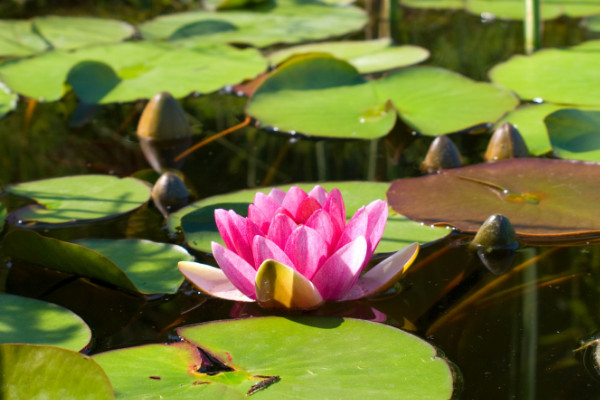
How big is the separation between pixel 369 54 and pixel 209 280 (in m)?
2.25

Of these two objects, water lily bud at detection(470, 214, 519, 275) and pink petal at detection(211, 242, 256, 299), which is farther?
water lily bud at detection(470, 214, 519, 275)

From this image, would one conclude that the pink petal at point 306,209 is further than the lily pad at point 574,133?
No

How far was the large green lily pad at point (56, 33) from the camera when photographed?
4.06m

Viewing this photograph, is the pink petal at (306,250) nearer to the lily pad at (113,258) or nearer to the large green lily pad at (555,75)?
the lily pad at (113,258)

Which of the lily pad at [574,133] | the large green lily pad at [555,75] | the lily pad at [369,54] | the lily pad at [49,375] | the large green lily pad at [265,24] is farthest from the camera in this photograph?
the large green lily pad at [265,24]

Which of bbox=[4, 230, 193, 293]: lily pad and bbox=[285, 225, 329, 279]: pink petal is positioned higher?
bbox=[285, 225, 329, 279]: pink petal

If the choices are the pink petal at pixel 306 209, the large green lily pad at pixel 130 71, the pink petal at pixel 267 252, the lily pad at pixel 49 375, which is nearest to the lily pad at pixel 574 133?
the pink petal at pixel 306 209

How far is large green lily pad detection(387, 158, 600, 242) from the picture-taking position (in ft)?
6.10

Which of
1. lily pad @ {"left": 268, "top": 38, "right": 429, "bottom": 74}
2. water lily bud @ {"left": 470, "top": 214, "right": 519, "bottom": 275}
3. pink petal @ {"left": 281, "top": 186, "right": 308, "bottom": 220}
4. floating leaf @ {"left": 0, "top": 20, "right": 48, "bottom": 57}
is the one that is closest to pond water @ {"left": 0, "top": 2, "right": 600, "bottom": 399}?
water lily bud @ {"left": 470, "top": 214, "right": 519, "bottom": 275}

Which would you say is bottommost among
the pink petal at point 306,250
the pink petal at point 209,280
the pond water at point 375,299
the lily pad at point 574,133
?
the pond water at point 375,299

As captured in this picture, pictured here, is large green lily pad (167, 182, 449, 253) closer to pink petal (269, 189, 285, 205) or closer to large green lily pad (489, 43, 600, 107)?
pink petal (269, 189, 285, 205)

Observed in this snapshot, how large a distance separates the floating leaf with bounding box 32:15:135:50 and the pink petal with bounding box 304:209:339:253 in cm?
295

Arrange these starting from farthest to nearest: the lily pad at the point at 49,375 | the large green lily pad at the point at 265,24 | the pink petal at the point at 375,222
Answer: the large green lily pad at the point at 265,24
the pink petal at the point at 375,222
the lily pad at the point at 49,375

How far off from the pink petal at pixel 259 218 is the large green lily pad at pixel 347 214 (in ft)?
0.99
